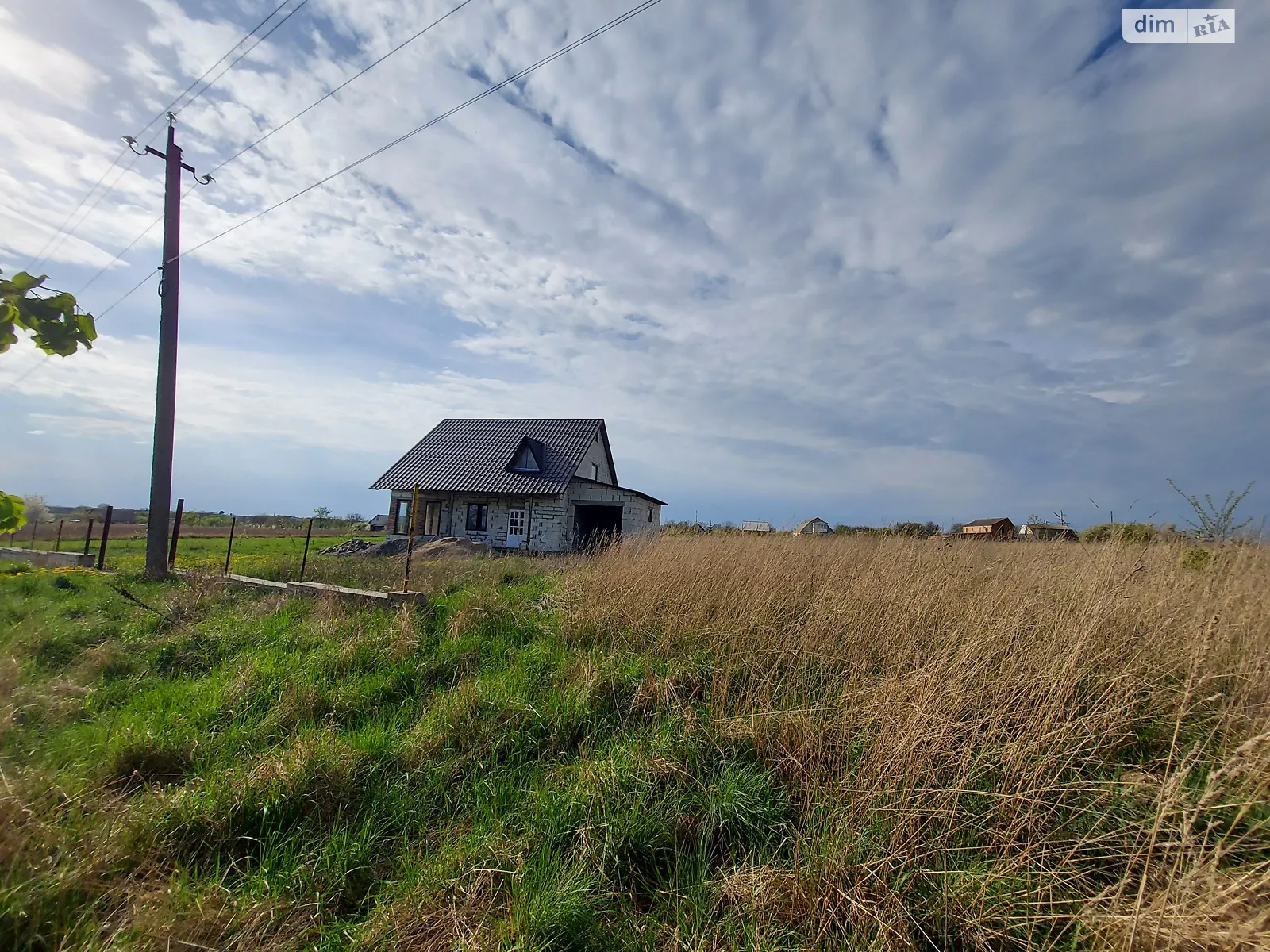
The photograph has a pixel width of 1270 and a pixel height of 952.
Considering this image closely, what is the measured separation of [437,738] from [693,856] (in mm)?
2002

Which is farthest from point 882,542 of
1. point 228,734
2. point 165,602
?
point 165,602

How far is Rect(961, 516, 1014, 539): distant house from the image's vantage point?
9375mm

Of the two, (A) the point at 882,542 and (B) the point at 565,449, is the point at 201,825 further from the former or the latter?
(B) the point at 565,449

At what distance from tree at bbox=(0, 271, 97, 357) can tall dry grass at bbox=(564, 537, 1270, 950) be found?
3.15 m

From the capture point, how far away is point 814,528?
12344mm

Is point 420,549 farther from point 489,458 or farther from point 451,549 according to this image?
point 489,458

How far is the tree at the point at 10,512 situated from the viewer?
4.50 ft

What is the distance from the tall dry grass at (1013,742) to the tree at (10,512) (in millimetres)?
2909

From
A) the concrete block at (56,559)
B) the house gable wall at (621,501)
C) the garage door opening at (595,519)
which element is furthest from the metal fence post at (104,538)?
the garage door opening at (595,519)

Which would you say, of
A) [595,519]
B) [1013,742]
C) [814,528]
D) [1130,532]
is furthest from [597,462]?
[1013,742]

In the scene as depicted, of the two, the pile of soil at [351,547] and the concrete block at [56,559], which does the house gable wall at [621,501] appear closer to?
the pile of soil at [351,547]

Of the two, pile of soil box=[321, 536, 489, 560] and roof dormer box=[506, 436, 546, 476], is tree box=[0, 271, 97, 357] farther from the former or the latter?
roof dormer box=[506, 436, 546, 476]

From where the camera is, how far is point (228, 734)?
386 cm

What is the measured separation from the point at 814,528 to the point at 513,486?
42.9 ft
